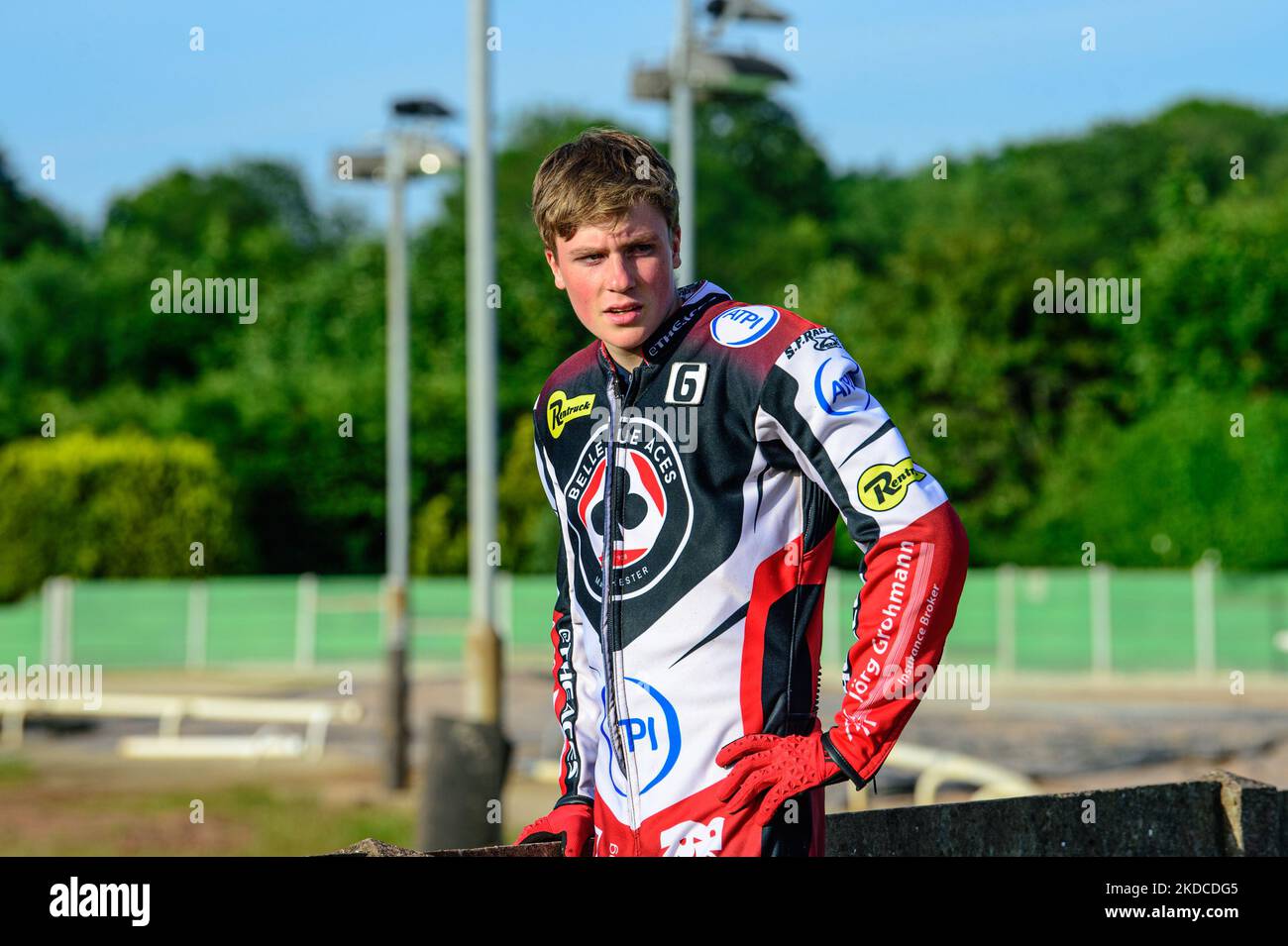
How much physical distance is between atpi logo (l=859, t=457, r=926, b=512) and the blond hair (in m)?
0.55

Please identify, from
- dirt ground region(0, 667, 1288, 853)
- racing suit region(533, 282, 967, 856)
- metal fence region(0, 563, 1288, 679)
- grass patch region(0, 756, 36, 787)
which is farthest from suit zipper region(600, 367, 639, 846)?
metal fence region(0, 563, 1288, 679)

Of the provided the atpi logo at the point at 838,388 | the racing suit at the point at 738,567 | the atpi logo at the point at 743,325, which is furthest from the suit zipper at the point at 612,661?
the atpi logo at the point at 838,388

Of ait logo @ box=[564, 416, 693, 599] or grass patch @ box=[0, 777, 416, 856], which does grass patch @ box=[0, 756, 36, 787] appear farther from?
ait logo @ box=[564, 416, 693, 599]

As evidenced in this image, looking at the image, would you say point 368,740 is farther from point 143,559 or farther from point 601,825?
point 601,825

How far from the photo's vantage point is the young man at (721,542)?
2594mm

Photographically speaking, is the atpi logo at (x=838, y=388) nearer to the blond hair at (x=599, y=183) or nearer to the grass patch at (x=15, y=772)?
the blond hair at (x=599, y=183)

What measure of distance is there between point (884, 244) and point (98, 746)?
129 feet

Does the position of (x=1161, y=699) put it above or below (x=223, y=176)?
below

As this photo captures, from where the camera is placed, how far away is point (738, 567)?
272cm

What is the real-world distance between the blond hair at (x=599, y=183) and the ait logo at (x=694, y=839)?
3.14 feet

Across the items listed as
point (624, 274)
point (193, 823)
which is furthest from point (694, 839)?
point (193, 823)

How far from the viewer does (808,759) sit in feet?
8.63

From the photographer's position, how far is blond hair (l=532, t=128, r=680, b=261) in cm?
276
